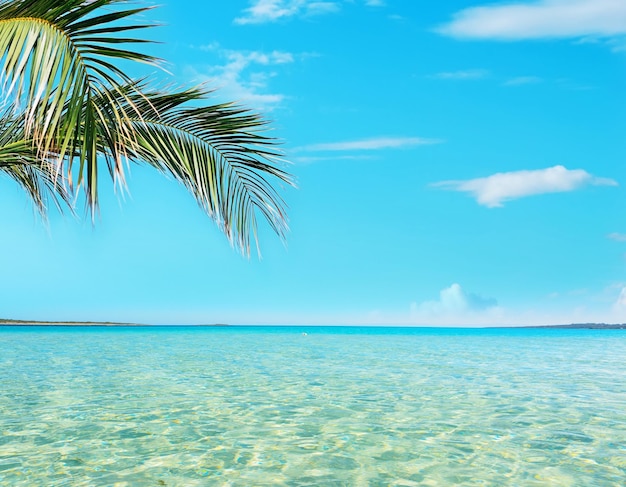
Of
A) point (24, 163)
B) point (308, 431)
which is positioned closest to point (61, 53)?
point (24, 163)

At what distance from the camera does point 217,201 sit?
3980 mm

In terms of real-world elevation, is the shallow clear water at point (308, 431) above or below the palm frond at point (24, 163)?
below

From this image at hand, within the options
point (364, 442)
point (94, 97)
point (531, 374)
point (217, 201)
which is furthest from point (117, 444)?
point (531, 374)

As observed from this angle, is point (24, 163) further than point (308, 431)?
No

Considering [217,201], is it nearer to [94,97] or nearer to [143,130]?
[143,130]

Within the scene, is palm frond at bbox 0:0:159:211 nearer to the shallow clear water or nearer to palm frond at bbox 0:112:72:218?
palm frond at bbox 0:112:72:218

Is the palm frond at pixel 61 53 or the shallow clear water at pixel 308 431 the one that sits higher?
the palm frond at pixel 61 53

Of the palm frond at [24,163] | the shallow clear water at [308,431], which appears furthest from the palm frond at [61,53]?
the shallow clear water at [308,431]

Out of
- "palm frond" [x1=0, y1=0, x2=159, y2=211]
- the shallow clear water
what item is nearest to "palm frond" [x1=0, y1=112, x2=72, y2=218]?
"palm frond" [x1=0, y1=0, x2=159, y2=211]

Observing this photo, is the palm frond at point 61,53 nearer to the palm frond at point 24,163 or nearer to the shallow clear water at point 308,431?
the palm frond at point 24,163

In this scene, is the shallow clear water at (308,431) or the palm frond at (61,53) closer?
the palm frond at (61,53)

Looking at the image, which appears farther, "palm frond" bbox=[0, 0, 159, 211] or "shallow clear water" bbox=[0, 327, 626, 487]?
"shallow clear water" bbox=[0, 327, 626, 487]

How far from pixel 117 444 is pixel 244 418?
77.9 inches

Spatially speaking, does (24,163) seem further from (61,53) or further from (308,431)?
(308,431)
